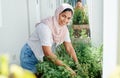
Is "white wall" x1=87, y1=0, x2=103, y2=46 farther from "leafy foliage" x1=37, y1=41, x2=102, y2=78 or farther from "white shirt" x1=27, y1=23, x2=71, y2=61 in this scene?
"white shirt" x1=27, y1=23, x2=71, y2=61

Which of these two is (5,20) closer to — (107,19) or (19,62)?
(19,62)

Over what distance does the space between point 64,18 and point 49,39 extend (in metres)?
0.11

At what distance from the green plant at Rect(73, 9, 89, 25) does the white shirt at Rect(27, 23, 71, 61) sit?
0.12 meters

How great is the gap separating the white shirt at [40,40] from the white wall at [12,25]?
0.05m

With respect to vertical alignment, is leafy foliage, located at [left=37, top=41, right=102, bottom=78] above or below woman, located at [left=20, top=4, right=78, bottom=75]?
below

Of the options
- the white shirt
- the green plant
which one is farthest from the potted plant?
the white shirt

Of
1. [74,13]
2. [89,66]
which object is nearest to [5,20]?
[74,13]

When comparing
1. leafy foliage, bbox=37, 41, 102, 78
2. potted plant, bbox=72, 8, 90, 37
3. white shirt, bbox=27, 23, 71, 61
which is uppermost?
potted plant, bbox=72, 8, 90, 37

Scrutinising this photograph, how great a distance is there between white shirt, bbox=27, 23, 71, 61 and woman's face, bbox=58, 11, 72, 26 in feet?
0.20

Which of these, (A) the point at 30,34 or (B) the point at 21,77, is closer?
(B) the point at 21,77

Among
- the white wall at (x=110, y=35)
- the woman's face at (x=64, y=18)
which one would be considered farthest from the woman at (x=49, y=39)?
the white wall at (x=110, y=35)

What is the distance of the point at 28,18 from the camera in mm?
834

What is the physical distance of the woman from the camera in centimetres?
87

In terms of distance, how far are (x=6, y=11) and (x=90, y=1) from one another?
0.34 m
